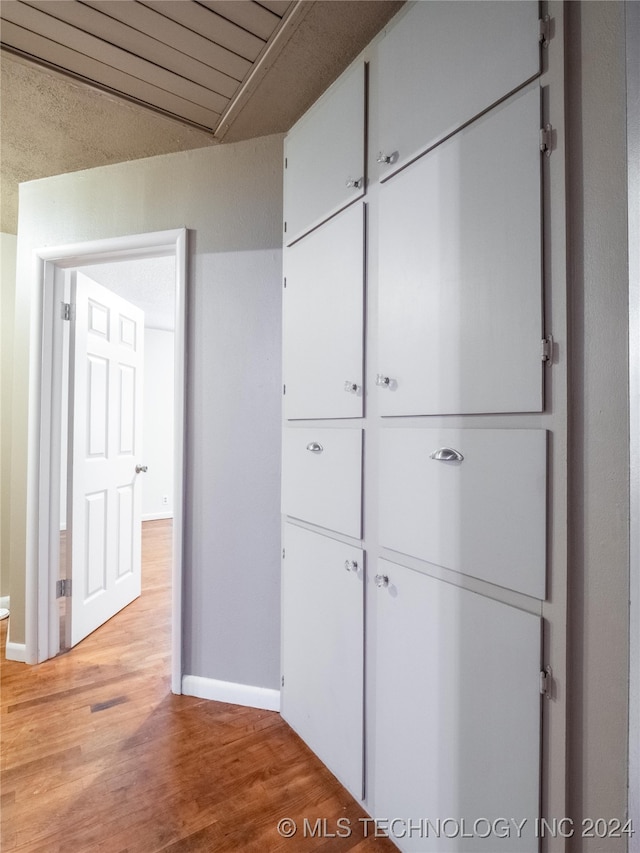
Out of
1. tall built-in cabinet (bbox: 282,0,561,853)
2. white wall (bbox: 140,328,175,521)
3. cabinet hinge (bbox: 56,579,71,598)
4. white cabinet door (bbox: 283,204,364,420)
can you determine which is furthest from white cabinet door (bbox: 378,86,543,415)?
white wall (bbox: 140,328,175,521)

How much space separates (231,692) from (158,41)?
2355 millimetres

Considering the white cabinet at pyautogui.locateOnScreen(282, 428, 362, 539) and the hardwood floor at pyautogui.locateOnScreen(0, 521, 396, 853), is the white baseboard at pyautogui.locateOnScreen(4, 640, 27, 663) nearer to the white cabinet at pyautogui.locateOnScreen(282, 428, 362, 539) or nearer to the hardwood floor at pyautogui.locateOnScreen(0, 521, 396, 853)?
the hardwood floor at pyautogui.locateOnScreen(0, 521, 396, 853)

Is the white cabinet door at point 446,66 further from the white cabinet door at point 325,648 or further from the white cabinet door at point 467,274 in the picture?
the white cabinet door at point 325,648

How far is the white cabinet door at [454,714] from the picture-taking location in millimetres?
925

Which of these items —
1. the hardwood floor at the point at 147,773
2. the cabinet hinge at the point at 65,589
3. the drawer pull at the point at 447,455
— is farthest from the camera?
the cabinet hinge at the point at 65,589

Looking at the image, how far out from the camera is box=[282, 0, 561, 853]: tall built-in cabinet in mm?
926

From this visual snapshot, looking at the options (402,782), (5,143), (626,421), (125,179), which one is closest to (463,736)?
(402,782)

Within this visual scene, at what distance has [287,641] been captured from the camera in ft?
5.79

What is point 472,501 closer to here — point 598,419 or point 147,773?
point 598,419

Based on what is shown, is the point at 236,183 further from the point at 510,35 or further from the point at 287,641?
the point at 287,641

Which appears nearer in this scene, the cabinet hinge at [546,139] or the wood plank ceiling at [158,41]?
the cabinet hinge at [546,139]

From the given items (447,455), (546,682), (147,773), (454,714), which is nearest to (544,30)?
(447,455)

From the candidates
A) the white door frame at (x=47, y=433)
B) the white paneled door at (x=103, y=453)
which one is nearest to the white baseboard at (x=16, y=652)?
the white door frame at (x=47, y=433)

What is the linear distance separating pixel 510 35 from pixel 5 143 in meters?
2.10
